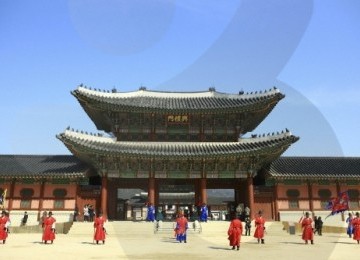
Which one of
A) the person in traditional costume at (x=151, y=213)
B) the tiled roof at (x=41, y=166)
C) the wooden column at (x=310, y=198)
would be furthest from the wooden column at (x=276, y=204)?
the tiled roof at (x=41, y=166)

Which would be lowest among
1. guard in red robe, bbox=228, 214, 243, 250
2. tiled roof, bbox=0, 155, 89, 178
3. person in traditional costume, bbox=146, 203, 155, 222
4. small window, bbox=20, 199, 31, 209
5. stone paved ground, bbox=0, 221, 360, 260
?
stone paved ground, bbox=0, 221, 360, 260

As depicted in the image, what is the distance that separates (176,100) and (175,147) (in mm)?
5816

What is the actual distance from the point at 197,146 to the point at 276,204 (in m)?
7.03

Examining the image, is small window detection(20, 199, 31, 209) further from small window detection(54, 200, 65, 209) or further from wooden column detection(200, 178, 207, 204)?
wooden column detection(200, 178, 207, 204)

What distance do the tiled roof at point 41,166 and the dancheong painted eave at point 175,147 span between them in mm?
1748

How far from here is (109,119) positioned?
2820 centimetres

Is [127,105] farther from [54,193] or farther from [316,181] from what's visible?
[316,181]

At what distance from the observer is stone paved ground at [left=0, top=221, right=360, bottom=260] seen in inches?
461

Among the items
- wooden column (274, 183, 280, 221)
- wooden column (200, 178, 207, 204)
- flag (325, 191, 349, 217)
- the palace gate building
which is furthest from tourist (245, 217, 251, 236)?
flag (325, 191, 349, 217)

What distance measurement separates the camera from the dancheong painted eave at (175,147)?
24.9m

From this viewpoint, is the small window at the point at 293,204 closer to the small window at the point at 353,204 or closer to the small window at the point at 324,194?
the small window at the point at 324,194

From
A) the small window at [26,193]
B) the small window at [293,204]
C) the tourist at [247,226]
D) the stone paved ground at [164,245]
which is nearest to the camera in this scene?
the stone paved ground at [164,245]

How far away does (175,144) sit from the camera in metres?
27.9

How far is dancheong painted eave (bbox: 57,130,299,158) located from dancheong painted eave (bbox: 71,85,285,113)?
2441 millimetres
